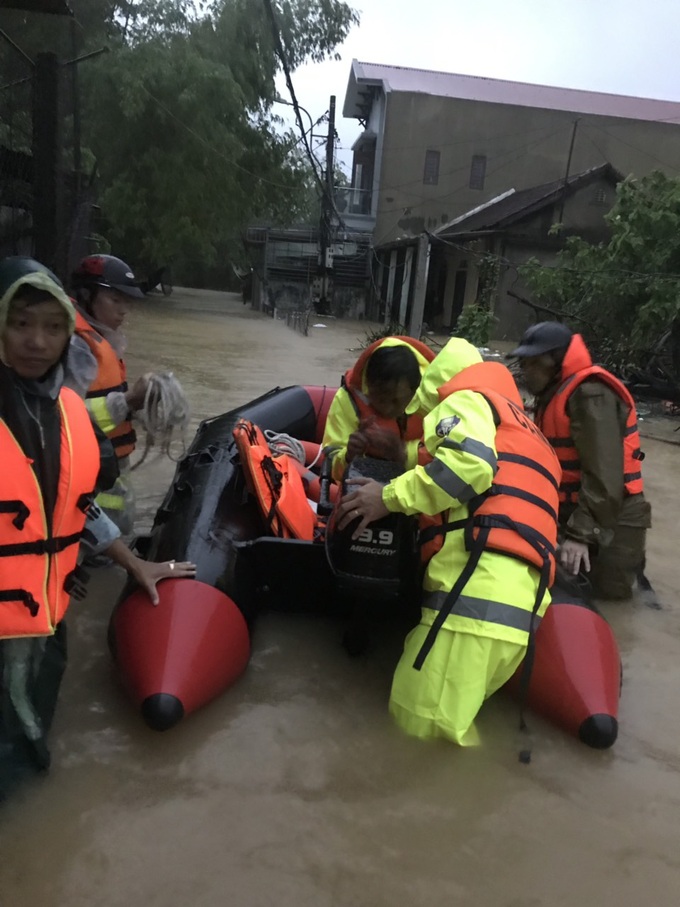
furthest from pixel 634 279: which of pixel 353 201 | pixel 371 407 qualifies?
pixel 353 201

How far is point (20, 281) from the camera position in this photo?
1928mm

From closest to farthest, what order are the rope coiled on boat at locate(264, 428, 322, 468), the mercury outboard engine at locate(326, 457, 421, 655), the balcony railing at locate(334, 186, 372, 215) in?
the mercury outboard engine at locate(326, 457, 421, 655)
the rope coiled on boat at locate(264, 428, 322, 468)
the balcony railing at locate(334, 186, 372, 215)

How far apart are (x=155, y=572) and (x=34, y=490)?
0.88m

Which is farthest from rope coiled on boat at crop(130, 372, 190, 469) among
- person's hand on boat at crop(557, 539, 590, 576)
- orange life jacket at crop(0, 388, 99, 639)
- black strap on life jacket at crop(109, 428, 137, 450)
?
person's hand on boat at crop(557, 539, 590, 576)

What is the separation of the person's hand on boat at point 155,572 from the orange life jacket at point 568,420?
1835mm

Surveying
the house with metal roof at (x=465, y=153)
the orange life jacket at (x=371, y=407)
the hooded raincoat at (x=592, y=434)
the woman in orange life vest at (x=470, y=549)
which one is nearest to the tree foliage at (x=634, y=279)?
the hooded raincoat at (x=592, y=434)

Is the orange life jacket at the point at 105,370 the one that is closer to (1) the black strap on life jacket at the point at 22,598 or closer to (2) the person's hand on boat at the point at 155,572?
(2) the person's hand on boat at the point at 155,572

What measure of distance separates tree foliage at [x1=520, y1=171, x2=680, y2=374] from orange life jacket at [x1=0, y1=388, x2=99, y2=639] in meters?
8.67

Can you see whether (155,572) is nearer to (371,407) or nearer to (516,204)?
(371,407)

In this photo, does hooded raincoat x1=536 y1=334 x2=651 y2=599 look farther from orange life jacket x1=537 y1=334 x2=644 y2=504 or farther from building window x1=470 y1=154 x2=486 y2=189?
building window x1=470 y1=154 x2=486 y2=189

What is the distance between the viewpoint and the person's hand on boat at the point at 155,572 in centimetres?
273

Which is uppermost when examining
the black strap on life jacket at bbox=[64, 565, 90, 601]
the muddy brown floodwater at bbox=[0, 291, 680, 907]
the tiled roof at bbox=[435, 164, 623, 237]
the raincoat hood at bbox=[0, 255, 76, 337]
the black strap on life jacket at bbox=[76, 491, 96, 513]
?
the tiled roof at bbox=[435, 164, 623, 237]

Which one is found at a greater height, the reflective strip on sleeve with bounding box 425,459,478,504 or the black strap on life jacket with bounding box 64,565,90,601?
the reflective strip on sleeve with bounding box 425,459,478,504

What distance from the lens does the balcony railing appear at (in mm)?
27000
